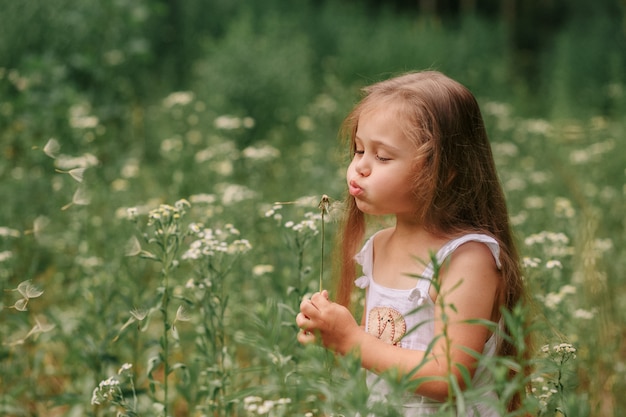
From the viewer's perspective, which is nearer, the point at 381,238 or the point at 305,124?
the point at 381,238

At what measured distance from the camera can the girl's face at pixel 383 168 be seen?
1.85 meters

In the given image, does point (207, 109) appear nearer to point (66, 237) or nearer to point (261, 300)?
point (66, 237)

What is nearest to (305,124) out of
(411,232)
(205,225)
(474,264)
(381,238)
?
(205,225)

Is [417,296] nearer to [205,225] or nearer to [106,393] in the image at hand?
[106,393]

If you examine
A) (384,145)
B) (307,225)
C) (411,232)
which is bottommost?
(307,225)

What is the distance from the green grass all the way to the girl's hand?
60 mm

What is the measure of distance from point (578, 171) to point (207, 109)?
9.66 ft

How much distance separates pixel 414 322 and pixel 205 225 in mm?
1518

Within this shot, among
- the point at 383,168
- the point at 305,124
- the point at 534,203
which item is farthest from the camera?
the point at 305,124

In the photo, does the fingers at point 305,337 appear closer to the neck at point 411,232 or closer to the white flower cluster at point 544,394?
the neck at point 411,232

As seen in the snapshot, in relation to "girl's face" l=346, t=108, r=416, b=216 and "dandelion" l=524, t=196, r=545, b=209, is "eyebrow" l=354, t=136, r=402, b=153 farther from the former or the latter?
"dandelion" l=524, t=196, r=545, b=209

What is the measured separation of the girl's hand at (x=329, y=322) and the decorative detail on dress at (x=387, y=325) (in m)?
0.16

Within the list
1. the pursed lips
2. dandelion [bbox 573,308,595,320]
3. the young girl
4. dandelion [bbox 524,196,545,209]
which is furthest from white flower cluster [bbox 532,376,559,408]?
dandelion [bbox 524,196,545,209]

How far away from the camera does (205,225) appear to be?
3213 mm
